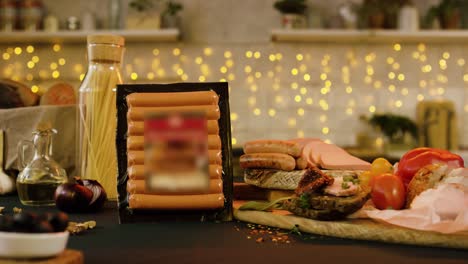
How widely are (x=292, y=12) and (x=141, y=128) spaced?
9.54 ft

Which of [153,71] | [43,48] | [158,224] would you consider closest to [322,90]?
[153,71]

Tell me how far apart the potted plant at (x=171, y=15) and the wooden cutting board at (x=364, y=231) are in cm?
293

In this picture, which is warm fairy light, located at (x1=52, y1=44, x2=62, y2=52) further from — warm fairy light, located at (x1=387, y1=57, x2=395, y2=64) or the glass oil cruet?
the glass oil cruet

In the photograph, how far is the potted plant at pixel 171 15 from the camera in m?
3.77

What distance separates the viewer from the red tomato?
102cm

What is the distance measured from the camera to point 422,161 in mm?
1111

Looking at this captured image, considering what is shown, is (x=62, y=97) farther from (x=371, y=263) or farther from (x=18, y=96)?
(x=371, y=263)

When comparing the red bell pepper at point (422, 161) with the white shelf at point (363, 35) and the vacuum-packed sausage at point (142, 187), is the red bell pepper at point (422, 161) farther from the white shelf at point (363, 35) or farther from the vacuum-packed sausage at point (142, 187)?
the white shelf at point (363, 35)

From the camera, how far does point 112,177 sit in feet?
4.18

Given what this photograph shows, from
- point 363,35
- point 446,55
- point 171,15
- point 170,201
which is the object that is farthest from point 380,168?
point 446,55

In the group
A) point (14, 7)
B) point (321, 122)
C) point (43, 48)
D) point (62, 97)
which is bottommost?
point (321, 122)

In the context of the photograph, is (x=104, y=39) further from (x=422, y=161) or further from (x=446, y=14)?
(x=446, y=14)

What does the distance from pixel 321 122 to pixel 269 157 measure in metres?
2.85

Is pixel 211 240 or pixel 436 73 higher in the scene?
pixel 436 73
